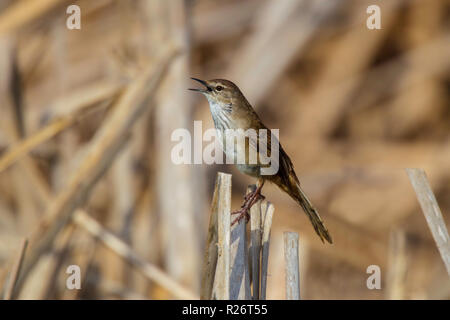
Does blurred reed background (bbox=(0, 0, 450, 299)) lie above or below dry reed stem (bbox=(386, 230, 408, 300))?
above

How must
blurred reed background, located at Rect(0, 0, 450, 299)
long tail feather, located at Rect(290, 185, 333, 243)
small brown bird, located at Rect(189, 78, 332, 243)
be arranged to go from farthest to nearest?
blurred reed background, located at Rect(0, 0, 450, 299)
small brown bird, located at Rect(189, 78, 332, 243)
long tail feather, located at Rect(290, 185, 333, 243)

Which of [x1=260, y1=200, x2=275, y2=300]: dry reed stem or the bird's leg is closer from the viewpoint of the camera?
[x1=260, y1=200, x2=275, y2=300]: dry reed stem

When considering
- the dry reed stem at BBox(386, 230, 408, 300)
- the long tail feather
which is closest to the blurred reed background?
the dry reed stem at BBox(386, 230, 408, 300)

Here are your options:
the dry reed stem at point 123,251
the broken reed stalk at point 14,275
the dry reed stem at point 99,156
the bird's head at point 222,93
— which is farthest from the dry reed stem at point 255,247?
the dry reed stem at point 123,251

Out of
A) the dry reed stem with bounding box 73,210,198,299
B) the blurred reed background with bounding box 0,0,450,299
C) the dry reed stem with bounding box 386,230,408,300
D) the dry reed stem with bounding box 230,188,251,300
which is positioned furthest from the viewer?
the blurred reed background with bounding box 0,0,450,299

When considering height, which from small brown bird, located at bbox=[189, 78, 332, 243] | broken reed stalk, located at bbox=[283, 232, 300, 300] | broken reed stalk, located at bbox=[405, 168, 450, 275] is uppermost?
small brown bird, located at bbox=[189, 78, 332, 243]

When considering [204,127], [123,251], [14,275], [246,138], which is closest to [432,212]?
[246,138]

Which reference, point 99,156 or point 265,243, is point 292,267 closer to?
point 265,243

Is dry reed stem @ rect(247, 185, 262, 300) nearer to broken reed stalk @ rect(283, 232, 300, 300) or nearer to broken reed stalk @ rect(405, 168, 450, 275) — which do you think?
broken reed stalk @ rect(283, 232, 300, 300)
